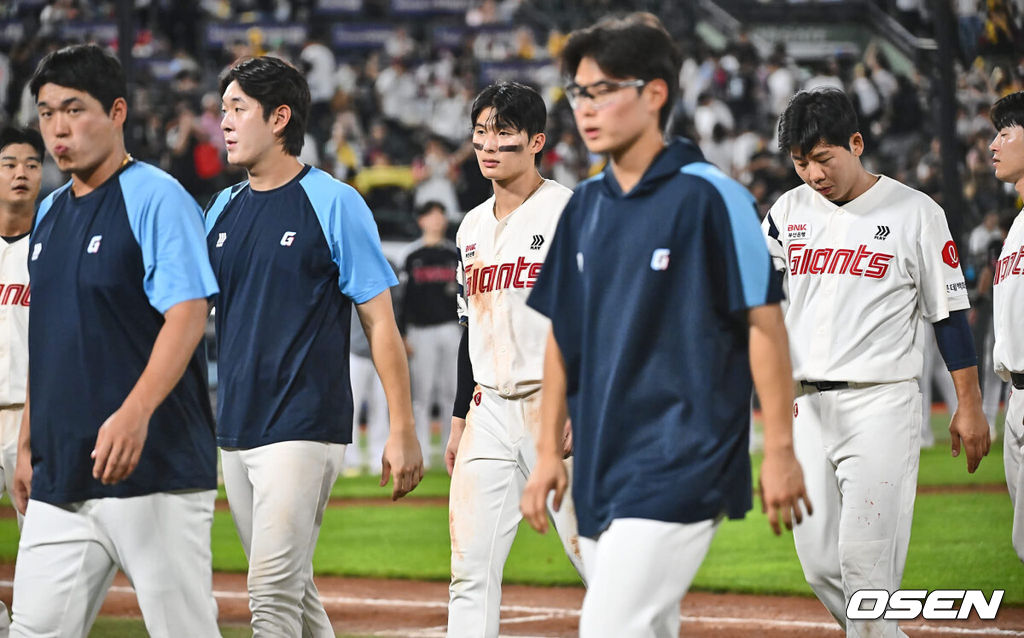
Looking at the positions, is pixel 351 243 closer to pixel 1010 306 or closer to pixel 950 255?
pixel 950 255

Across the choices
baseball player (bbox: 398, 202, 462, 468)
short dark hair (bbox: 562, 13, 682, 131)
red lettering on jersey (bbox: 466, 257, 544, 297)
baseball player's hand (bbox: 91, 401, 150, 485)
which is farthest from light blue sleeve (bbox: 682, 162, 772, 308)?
baseball player (bbox: 398, 202, 462, 468)

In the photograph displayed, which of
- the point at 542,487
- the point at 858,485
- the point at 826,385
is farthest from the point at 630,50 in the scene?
the point at 858,485

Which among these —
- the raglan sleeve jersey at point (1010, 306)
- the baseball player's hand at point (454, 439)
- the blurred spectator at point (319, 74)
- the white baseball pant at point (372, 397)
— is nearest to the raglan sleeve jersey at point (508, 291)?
the baseball player's hand at point (454, 439)

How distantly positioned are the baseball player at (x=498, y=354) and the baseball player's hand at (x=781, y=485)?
6.52 feet

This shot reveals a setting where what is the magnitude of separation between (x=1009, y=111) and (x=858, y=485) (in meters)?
2.24

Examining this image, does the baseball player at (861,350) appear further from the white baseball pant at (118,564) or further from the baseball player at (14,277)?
the baseball player at (14,277)

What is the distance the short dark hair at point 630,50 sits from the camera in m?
4.10

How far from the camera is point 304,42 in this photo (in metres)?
29.0

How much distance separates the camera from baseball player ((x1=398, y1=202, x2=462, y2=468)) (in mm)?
16016

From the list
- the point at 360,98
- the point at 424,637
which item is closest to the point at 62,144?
the point at 424,637

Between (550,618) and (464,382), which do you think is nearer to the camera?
(464,382)

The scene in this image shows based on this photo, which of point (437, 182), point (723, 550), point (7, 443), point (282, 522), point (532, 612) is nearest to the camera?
point (282, 522)

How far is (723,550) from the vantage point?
11391mm

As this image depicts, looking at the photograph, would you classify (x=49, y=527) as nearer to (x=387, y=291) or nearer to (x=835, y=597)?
(x=387, y=291)
